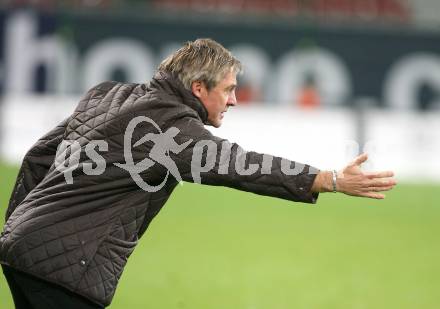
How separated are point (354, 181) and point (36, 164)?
65.8 inches

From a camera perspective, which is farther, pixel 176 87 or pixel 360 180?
pixel 176 87

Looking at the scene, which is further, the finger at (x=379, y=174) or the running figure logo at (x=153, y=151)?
the running figure logo at (x=153, y=151)

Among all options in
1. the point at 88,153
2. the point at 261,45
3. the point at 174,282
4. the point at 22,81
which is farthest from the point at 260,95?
the point at 88,153

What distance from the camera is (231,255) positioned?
9273 millimetres

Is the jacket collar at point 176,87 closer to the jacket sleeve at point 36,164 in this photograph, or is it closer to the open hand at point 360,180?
the jacket sleeve at point 36,164

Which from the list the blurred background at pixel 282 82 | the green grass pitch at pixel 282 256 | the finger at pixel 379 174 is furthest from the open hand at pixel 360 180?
the blurred background at pixel 282 82

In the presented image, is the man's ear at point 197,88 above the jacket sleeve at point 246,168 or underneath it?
above

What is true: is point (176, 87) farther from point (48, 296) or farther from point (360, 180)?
point (48, 296)

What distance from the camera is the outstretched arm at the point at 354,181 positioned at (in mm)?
3795

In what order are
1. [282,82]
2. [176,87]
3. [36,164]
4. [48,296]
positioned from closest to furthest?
[48,296] → [176,87] → [36,164] → [282,82]

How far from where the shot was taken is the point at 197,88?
13.5 feet

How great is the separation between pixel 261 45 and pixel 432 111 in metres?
4.11

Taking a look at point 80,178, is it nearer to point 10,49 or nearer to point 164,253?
point 164,253

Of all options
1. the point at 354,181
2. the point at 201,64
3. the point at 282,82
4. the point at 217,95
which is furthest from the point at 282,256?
the point at 282,82
